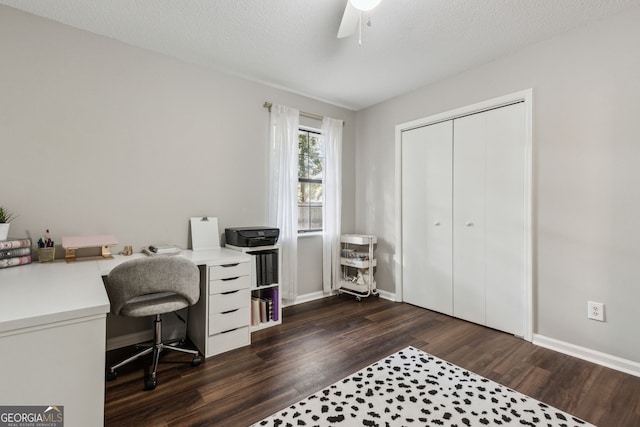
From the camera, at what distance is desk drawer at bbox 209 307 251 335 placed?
7.32ft

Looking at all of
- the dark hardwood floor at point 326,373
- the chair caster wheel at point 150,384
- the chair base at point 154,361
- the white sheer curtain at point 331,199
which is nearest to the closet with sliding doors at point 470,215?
the dark hardwood floor at point 326,373

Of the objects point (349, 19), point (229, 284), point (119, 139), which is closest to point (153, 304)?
point (229, 284)

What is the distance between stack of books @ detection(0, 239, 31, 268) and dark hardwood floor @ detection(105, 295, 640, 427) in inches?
35.7

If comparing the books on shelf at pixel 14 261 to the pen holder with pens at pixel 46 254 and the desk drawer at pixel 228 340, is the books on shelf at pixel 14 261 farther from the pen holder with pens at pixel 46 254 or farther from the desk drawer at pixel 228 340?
the desk drawer at pixel 228 340

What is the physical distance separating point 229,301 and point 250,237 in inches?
23.3

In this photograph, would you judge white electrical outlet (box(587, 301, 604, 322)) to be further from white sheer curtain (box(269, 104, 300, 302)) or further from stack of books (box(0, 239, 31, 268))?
stack of books (box(0, 239, 31, 268))

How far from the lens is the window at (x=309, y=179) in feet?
11.7

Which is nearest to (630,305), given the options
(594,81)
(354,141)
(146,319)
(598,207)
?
(598,207)

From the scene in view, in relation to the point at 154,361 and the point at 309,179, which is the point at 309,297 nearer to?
the point at 309,179

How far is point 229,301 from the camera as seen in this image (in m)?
2.32

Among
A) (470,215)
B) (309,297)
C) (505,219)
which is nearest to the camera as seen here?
(505,219)

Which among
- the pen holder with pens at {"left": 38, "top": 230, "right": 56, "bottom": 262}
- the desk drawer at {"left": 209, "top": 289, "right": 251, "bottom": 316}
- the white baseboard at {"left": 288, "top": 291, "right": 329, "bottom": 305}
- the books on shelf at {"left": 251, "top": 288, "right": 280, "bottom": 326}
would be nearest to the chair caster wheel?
the desk drawer at {"left": 209, "top": 289, "right": 251, "bottom": 316}

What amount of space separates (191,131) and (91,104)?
74 centimetres

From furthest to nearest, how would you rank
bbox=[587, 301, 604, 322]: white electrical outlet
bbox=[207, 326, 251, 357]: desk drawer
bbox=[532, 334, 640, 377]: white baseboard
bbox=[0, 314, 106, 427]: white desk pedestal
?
bbox=[207, 326, 251, 357]: desk drawer
bbox=[587, 301, 604, 322]: white electrical outlet
bbox=[532, 334, 640, 377]: white baseboard
bbox=[0, 314, 106, 427]: white desk pedestal
